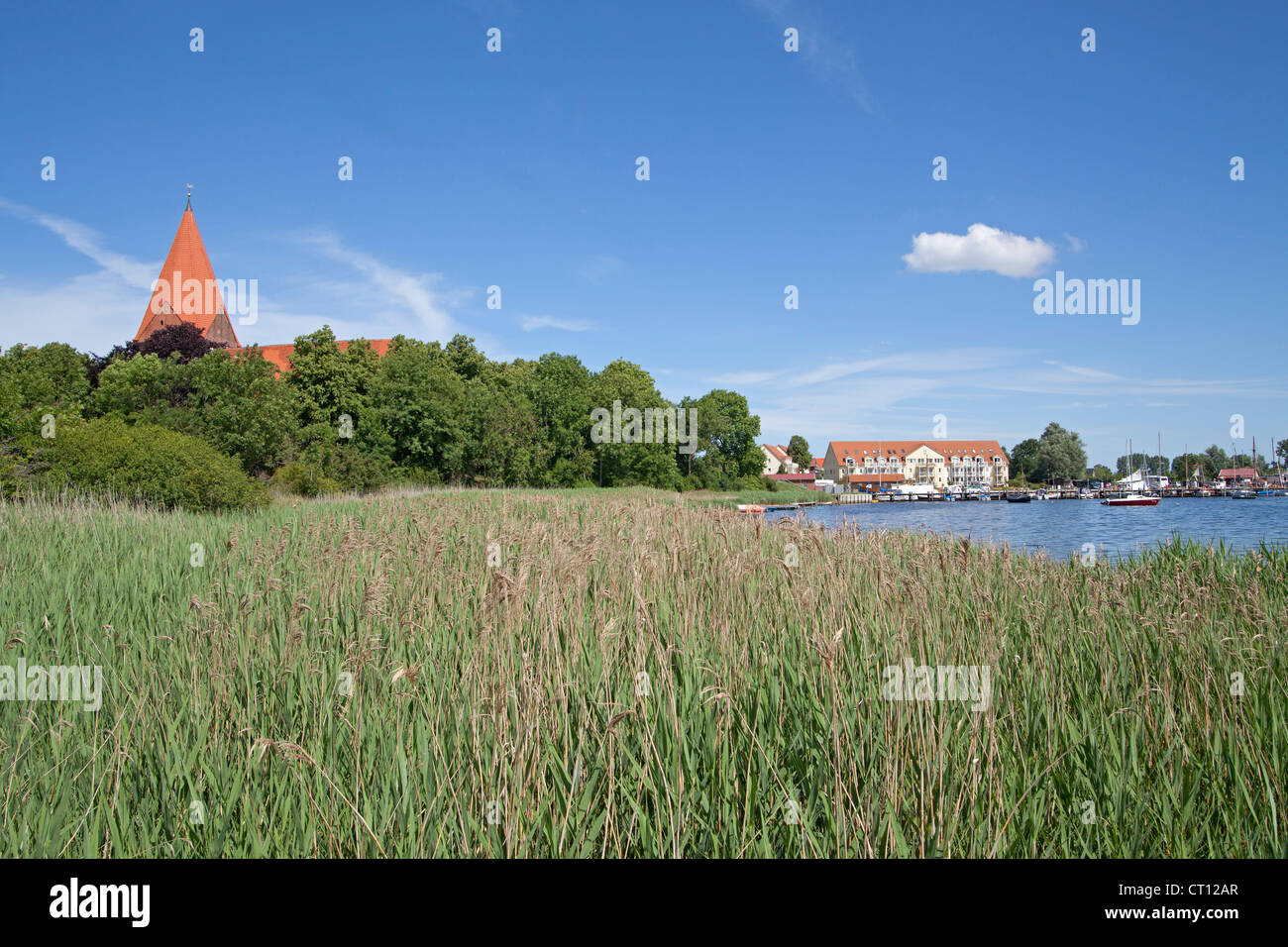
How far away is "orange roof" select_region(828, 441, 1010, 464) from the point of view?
127 meters

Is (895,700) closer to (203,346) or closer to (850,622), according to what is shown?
(850,622)

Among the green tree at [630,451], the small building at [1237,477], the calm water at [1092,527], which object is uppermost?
the green tree at [630,451]

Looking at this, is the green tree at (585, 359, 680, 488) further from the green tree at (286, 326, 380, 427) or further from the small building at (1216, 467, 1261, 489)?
the small building at (1216, 467, 1261, 489)

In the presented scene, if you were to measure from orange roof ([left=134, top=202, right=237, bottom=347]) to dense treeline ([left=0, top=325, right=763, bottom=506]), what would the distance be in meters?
18.6

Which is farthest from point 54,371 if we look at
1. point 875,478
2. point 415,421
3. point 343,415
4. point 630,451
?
point 875,478

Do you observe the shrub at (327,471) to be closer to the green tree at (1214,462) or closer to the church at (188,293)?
the church at (188,293)

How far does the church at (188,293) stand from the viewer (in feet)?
211

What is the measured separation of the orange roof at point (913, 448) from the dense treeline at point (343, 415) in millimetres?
67644

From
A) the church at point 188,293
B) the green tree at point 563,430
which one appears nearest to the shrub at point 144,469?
A: the green tree at point 563,430

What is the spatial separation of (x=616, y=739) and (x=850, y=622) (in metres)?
2.19

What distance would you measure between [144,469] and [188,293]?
60143 millimetres

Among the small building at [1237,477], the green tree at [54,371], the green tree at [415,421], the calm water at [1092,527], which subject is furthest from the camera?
the small building at [1237,477]

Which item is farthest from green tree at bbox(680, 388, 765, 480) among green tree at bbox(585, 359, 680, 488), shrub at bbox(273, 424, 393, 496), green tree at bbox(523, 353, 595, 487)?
shrub at bbox(273, 424, 393, 496)
